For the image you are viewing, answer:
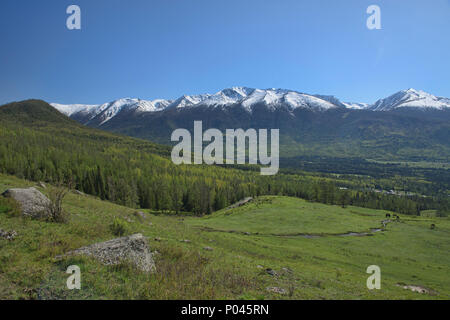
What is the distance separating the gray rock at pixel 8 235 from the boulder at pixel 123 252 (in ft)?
17.0

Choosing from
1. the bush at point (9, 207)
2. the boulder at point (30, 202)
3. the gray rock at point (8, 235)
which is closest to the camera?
the gray rock at point (8, 235)

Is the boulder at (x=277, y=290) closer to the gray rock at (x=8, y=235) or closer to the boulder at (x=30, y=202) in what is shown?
the gray rock at (x=8, y=235)

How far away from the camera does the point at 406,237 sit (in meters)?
67.6

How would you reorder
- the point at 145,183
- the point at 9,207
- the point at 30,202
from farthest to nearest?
1. the point at 145,183
2. the point at 30,202
3. the point at 9,207

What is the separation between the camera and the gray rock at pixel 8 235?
15527 mm

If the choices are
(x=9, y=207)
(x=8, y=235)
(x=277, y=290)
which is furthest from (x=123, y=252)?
(x=9, y=207)

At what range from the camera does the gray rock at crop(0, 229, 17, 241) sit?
15527 mm

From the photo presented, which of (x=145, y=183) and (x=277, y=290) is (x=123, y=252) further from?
(x=145, y=183)

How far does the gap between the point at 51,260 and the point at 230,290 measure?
1083 centimetres

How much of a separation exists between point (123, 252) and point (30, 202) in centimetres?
1463

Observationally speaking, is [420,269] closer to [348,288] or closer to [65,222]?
[348,288]

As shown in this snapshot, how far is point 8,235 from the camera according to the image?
15.9m

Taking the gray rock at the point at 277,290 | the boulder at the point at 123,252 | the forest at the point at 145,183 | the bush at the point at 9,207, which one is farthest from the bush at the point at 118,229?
the forest at the point at 145,183

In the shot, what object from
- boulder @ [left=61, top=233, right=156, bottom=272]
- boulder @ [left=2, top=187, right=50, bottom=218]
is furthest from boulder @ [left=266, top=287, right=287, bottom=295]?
boulder @ [left=2, top=187, right=50, bottom=218]
